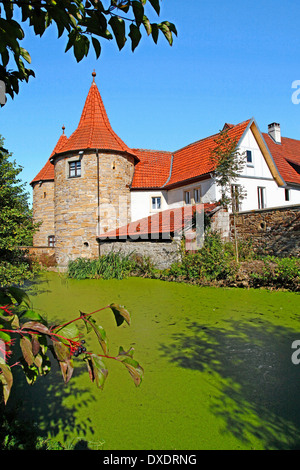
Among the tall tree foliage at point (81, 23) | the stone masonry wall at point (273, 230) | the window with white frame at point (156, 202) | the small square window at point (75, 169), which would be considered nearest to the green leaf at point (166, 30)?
the tall tree foliage at point (81, 23)

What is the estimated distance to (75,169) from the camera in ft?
55.1

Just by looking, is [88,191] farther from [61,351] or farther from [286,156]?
[61,351]

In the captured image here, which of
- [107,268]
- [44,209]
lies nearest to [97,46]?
[107,268]

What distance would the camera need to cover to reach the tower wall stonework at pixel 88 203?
639 inches

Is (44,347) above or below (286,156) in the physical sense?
below

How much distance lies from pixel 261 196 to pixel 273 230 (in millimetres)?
5485

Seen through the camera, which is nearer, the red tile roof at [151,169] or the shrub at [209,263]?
the shrub at [209,263]

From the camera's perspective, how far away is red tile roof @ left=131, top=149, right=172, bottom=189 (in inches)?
711

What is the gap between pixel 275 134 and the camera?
2172 cm

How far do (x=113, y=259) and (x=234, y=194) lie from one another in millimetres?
5988

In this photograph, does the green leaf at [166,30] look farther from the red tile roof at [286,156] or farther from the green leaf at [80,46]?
the red tile roof at [286,156]

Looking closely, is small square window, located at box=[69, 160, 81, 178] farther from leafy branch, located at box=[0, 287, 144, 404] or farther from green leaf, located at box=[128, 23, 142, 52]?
leafy branch, located at box=[0, 287, 144, 404]

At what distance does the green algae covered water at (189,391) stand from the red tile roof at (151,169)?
41.9 ft
